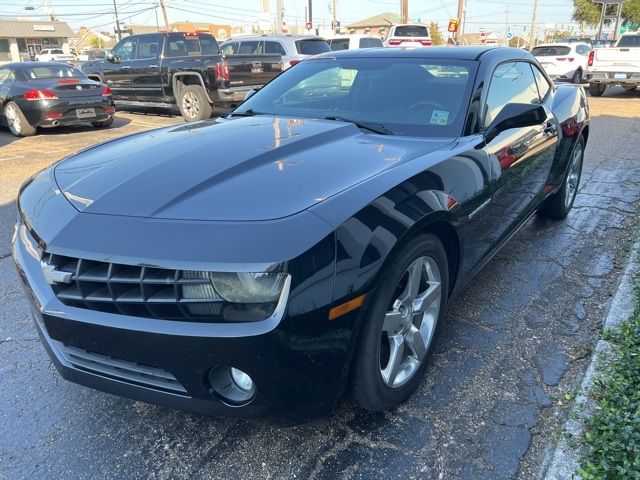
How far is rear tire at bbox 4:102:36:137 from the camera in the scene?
9.70 metres

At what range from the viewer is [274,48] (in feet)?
41.0

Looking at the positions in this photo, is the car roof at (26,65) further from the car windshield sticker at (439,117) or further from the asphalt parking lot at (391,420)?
the car windshield sticker at (439,117)

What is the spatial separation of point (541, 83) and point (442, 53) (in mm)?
1426

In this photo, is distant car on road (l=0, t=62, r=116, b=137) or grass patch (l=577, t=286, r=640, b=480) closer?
grass patch (l=577, t=286, r=640, b=480)

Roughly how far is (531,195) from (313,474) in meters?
2.54

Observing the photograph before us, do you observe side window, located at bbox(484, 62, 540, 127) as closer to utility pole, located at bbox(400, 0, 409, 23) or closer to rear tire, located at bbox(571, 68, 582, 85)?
rear tire, located at bbox(571, 68, 582, 85)

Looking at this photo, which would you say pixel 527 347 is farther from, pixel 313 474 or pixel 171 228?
pixel 171 228

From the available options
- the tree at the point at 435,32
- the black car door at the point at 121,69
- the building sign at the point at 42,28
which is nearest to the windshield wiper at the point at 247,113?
the black car door at the point at 121,69

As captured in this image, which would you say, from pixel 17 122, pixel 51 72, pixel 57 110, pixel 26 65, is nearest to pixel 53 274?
pixel 57 110

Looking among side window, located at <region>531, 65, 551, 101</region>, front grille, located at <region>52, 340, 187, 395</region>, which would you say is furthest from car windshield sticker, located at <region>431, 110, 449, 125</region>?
front grille, located at <region>52, 340, 187, 395</region>

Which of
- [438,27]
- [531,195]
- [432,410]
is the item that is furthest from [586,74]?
[438,27]

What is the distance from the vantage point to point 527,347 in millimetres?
2961

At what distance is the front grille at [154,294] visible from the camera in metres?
1.75

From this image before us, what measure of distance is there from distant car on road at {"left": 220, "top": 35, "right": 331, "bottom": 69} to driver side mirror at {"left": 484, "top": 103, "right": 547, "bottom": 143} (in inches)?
374
